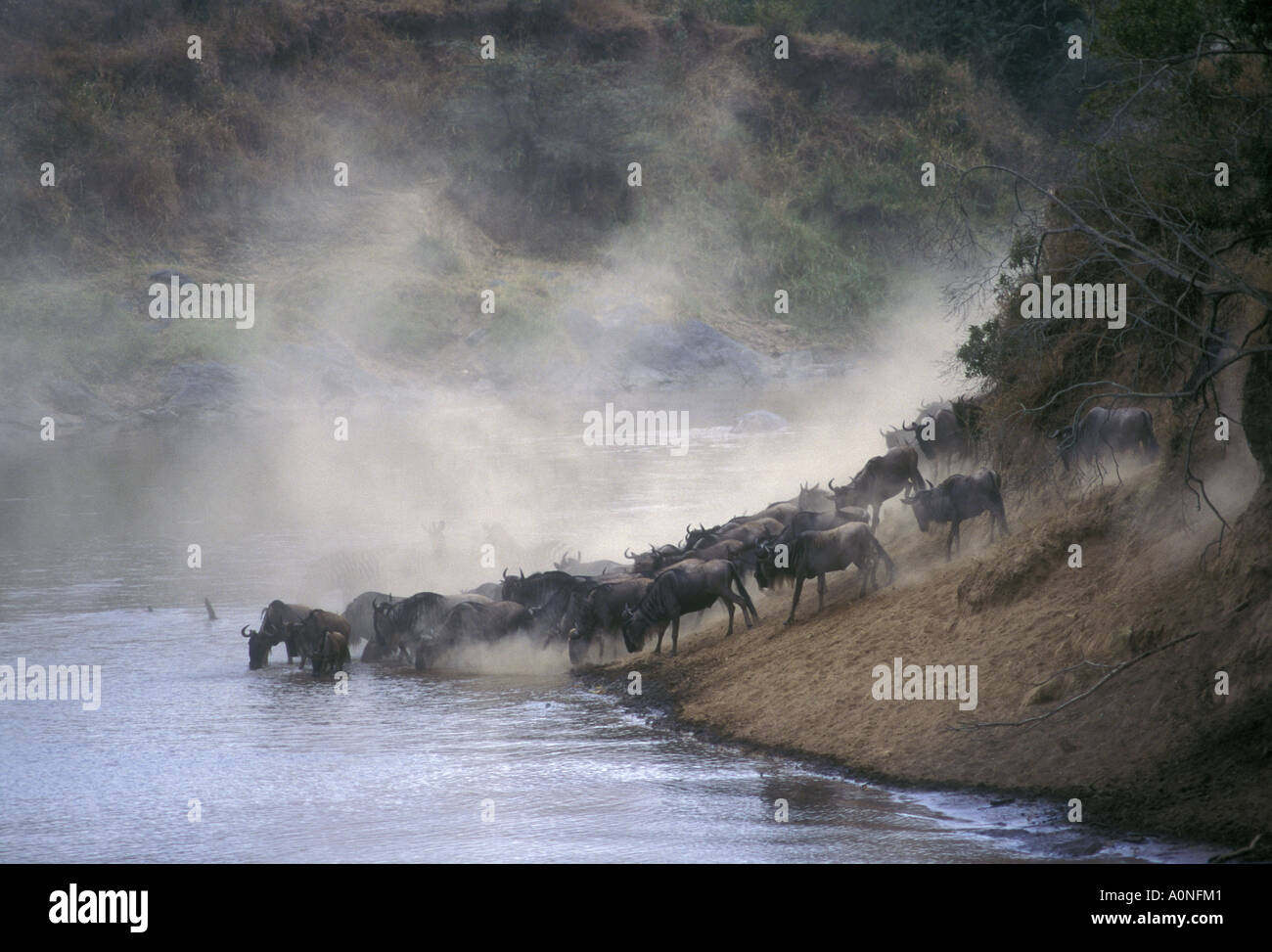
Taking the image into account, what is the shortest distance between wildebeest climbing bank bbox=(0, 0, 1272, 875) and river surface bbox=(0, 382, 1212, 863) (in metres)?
0.08

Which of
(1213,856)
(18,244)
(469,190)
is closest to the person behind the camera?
(1213,856)

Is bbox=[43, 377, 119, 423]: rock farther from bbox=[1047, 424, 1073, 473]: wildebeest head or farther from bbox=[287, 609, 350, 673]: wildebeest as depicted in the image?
bbox=[1047, 424, 1073, 473]: wildebeest head

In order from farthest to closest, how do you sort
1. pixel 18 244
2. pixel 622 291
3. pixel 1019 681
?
pixel 622 291 < pixel 18 244 < pixel 1019 681

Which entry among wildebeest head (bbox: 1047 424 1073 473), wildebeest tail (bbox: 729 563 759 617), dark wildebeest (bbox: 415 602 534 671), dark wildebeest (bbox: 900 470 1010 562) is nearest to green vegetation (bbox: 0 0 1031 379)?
dark wildebeest (bbox: 415 602 534 671)

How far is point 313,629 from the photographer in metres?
19.5

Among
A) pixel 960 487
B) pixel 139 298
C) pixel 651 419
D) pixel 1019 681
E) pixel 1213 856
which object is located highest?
pixel 139 298

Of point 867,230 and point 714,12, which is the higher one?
point 714,12

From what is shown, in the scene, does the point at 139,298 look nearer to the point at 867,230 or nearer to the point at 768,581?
the point at 867,230

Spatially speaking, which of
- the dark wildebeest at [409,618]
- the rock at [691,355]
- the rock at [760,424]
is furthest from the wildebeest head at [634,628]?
the rock at [691,355]

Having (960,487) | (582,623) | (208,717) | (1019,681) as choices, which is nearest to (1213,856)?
(1019,681)

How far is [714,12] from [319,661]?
70.0m

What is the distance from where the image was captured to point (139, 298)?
176ft

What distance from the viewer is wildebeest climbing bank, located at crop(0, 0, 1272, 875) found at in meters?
12.5

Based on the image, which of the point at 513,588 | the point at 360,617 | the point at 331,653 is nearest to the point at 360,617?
the point at 360,617
